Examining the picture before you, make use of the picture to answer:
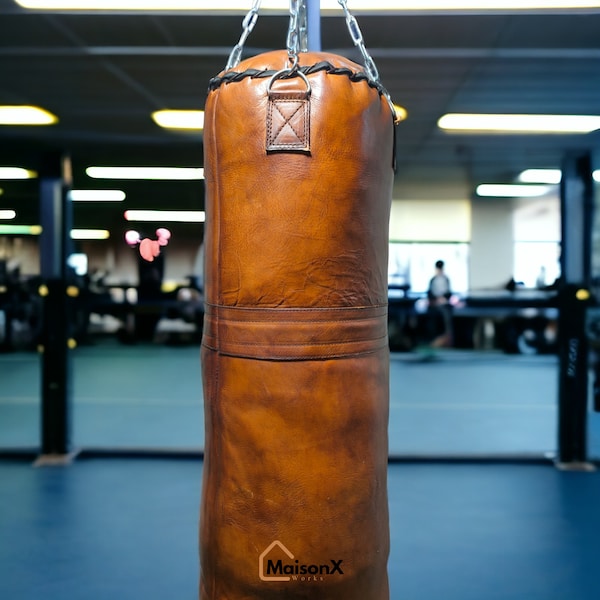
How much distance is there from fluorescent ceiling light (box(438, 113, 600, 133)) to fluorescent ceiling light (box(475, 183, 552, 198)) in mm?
492

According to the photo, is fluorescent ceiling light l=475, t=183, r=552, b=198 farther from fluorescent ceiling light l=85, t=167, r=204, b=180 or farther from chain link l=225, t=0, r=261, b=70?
chain link l=225, t=0, r=261, b=70

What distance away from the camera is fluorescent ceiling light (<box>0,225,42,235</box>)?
3.59 metres

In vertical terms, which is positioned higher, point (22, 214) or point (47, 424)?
point (22, 214)

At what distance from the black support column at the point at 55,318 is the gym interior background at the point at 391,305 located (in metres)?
0.02

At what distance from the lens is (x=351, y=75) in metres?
1.01

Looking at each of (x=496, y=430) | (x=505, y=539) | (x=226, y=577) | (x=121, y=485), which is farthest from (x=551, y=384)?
(x=226, y=577)

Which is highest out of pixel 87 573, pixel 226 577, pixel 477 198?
pixel 477 198

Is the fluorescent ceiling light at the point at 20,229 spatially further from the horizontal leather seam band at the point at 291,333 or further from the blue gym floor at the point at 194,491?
the horizontal leather seam band at the point at 291,333

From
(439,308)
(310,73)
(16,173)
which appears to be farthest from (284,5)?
(439,308)

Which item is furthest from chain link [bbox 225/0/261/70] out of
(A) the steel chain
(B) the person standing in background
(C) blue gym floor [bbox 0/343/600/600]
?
(B) the person standing in background

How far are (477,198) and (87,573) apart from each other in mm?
3503

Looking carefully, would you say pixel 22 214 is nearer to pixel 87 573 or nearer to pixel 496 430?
pixel 87 573

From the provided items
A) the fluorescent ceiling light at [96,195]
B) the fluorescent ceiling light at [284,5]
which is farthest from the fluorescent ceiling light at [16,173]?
the fluorescent ceiling light at [284,5]

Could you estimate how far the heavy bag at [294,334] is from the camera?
38.1 inches
